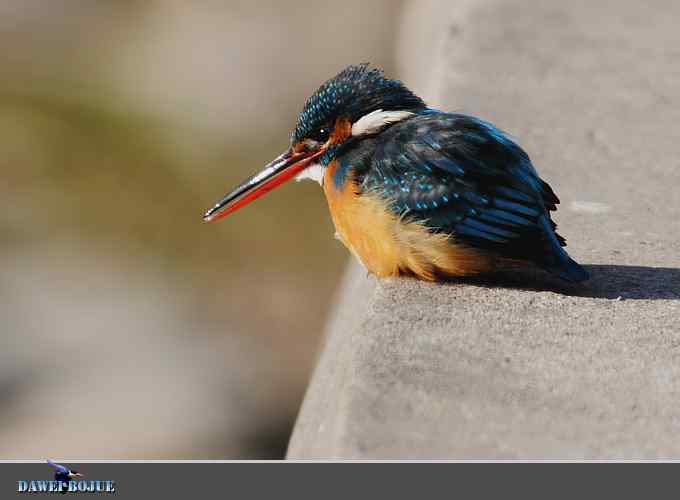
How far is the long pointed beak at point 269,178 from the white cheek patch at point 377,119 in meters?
0.21

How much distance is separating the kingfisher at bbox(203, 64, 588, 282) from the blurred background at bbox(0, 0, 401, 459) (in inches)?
122

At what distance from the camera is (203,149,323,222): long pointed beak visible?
400 centimetres

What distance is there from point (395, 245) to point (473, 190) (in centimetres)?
31

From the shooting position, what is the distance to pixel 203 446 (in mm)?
6523

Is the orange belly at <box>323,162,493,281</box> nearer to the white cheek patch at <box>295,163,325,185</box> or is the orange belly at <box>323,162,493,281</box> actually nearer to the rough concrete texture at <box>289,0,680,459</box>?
the rough concrete texture at <box>289,0,680,459</box>

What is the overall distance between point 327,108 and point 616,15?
4236 mm

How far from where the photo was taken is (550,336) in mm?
3201

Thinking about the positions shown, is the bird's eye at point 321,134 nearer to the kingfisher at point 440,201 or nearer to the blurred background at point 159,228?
the kingfisher at point 440,201
